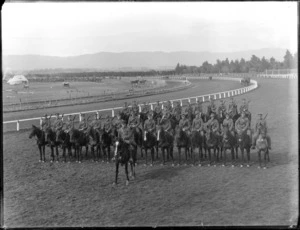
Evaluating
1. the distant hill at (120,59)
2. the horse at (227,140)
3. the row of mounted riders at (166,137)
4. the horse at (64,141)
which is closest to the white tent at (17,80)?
the distant hill at (120,59)

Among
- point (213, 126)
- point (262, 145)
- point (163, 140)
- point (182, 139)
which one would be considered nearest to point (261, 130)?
point (262, 145)

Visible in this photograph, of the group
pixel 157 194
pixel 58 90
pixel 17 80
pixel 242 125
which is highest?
pixel 17 80

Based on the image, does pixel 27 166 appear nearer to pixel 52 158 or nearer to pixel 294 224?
pixel 52 158

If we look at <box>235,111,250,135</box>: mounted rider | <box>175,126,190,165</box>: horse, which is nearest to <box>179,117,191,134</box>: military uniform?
<box>175,126,190,165</box>: horse

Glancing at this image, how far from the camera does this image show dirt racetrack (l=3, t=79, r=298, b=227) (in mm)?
9383

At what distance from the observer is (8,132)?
666 inches

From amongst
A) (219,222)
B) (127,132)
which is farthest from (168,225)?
(127,132)

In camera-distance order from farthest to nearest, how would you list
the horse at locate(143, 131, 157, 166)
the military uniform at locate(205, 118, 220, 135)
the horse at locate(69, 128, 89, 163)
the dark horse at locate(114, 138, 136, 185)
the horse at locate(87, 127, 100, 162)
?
the horse at locate(69, 128, 89, 163) < the horse at locate(87, 127, 100, 162) < the horse at locate(143, 131, 157, 166) < the military uniform at locate(205, 118, 220, 135) < the dark horse at locate(114, 138, 136, 185)

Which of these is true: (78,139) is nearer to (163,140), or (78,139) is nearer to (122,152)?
(122,152)

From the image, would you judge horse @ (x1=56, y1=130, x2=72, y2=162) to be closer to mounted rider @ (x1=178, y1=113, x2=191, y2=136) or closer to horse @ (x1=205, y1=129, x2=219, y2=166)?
mounted rider @ (x1=178, y1=113, x2=191, y2=136)

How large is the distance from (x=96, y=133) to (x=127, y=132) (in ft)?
6.85

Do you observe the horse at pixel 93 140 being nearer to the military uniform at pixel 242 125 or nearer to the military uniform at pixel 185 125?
the military uniform at pixel 185 125

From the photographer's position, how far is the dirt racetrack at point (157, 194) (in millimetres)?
9383

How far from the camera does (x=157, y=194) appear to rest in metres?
10.4
